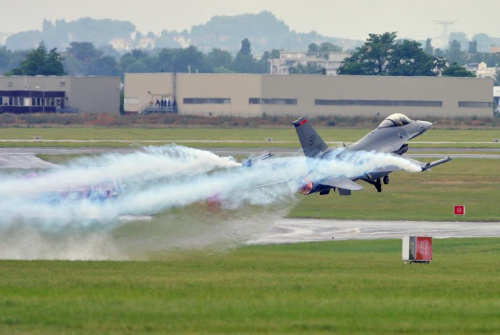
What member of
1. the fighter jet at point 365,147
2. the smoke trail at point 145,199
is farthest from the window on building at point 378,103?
the smoke trail at point 145,199

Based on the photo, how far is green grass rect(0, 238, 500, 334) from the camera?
22.7m

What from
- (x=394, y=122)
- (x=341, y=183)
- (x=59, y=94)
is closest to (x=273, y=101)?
(x=59, y=94)

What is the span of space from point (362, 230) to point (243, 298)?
109 feet

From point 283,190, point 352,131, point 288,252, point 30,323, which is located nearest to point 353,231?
point 283,190

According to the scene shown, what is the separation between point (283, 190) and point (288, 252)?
8858 mm

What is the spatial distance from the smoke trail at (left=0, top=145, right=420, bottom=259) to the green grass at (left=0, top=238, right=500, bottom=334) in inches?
263

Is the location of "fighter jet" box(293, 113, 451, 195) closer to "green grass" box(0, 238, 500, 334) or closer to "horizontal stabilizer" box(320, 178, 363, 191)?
"horizontal stabilizer" box(320, 178, 363, 191)

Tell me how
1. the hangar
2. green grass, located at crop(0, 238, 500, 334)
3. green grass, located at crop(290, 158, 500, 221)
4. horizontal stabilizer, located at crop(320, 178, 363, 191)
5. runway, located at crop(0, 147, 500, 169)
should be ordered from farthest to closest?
the hangar
runway, located at crop(0, 147, 500, 169)
green grass, located at crop(290, 158, 500, 221)
horizontal stabilizer, located at crop(320, 178, 363, 191)
green grass, located at crop(0, 238, 500, 334)

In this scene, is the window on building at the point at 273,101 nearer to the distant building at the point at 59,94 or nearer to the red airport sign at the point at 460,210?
the distant building at the point at 59,94

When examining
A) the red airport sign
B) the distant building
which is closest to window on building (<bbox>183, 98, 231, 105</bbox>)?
the distant building

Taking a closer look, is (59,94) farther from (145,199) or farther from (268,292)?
(268,292)

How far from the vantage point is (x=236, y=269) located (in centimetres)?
3669

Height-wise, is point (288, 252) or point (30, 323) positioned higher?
point (30, 323)

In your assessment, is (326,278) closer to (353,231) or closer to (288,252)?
(288,252)
